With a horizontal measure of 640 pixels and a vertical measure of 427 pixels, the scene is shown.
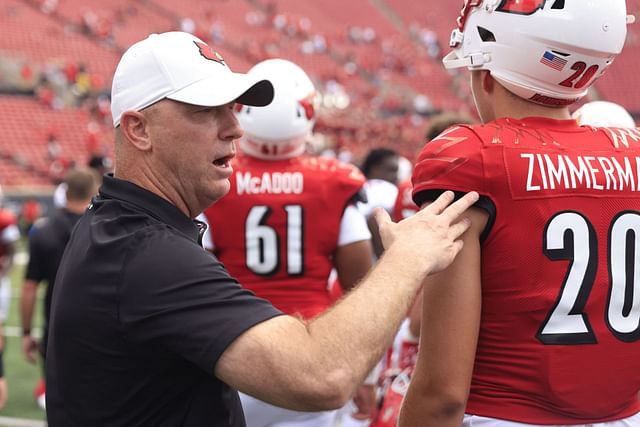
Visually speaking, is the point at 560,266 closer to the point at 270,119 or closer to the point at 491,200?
the point at 491,200

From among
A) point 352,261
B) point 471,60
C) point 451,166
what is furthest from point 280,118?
point 451,166

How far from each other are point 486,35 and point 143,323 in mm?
1116

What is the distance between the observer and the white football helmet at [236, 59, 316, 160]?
3752 millimetres

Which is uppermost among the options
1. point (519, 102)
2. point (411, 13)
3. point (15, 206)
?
point (411, 13)

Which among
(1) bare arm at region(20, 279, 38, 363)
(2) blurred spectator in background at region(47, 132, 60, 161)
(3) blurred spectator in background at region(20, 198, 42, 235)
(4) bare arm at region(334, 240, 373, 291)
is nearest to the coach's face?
(4) bare arm at region(334, 240, 373, 291)

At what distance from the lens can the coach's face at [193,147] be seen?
1898 mm

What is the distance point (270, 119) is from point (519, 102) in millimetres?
1836

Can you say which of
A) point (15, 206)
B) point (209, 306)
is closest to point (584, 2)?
point (209, 306)

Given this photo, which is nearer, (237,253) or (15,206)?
(237,253)

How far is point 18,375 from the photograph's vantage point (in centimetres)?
775

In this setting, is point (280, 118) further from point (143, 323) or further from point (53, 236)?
point (53, 236)

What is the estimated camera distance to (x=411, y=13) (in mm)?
36562

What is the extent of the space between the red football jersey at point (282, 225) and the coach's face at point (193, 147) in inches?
66.0

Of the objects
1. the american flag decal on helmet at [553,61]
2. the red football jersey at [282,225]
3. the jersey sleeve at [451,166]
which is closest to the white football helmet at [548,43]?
the american flag decal on helmet at [553,61]
